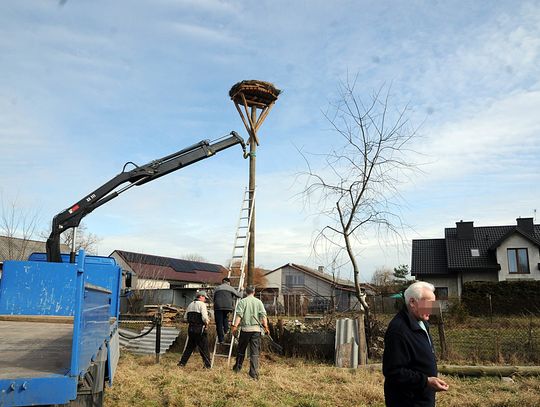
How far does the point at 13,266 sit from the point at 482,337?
1461 centimetres

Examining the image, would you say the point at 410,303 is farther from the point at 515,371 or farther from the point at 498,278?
the point at 498,278

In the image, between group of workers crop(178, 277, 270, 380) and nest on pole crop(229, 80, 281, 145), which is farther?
nest on pole crop(229, 80, 281, 145)

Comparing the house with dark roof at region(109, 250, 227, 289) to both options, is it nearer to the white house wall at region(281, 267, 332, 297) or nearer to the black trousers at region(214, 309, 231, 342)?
the white house wall at region(281, 267, 332, 297)

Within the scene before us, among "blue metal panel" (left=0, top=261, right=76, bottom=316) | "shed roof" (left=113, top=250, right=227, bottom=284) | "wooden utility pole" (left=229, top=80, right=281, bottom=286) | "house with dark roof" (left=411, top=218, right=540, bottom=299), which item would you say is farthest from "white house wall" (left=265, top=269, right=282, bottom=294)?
"blue metal panel" (left=0, top=261, right=76, bottom=316)

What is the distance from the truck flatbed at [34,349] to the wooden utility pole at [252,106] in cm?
531

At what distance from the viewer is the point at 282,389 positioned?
25.3 feet

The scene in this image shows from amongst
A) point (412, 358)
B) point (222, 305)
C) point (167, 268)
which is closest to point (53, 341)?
point (412, 358)

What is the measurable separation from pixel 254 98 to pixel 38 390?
33.8 feet

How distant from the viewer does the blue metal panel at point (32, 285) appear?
4.75 metres

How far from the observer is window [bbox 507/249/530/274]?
33.8 metres

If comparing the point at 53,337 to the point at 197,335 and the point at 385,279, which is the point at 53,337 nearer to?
the point at 197,335

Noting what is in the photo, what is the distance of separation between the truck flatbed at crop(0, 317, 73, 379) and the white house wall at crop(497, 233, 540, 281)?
32.6 meters

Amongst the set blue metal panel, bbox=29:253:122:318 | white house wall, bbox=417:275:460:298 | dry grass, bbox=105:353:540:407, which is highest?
white house wall, bbox=417:275:460:298

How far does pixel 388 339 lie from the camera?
3797 mm
